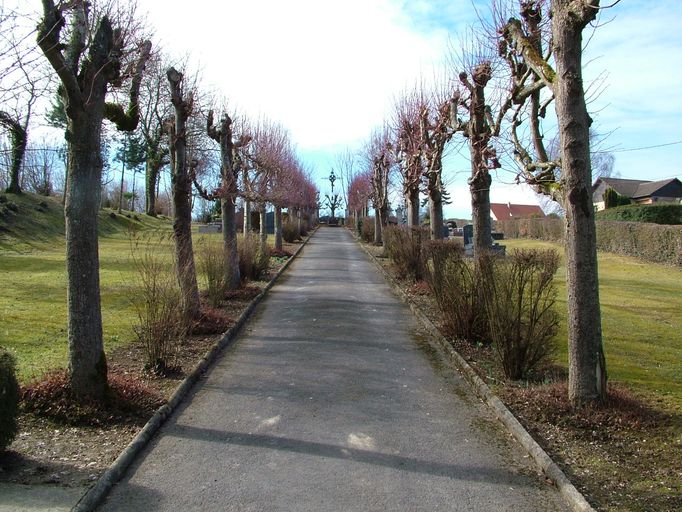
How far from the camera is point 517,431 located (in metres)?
5.63

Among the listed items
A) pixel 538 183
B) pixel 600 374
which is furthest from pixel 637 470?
pixel 538 183

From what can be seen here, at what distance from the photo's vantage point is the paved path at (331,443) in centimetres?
432

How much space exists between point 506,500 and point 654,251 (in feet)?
85.5

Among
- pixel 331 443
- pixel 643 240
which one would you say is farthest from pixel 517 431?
pixel 643 240

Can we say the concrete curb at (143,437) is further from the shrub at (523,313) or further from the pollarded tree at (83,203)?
the shrub at (523,313)

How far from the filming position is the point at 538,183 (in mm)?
7113

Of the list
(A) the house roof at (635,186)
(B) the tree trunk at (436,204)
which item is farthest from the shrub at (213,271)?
(A) the house roof at (635,186)

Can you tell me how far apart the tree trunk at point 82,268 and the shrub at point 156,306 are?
61.7 inches

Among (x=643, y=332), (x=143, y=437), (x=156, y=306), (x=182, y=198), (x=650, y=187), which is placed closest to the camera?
(x=143, y=437)

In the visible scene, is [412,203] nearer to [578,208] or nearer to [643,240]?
[643,240]

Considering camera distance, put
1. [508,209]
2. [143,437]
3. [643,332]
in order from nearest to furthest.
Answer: [143,437], [643,332], [508,209]

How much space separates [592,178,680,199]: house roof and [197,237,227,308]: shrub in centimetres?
6644

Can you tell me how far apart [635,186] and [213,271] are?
247ft

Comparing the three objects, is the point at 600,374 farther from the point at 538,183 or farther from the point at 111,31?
the point at 111,31
